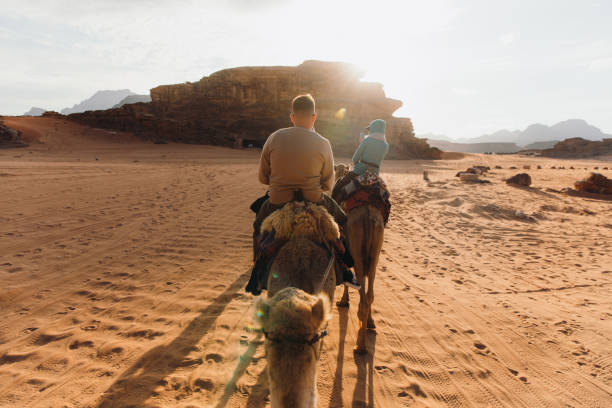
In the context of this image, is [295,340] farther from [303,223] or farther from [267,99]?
[267,99]

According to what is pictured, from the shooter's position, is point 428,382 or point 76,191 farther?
point 76,191

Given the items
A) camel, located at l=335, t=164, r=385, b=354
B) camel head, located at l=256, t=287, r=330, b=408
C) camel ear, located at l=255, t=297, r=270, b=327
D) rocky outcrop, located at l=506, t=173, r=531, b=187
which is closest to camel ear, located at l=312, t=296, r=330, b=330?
camel head, located at l=256, t=287, r=330, b=408

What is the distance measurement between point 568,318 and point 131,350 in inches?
257

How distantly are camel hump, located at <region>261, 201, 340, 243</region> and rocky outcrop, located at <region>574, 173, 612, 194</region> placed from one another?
1841cm

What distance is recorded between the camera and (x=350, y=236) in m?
3.89

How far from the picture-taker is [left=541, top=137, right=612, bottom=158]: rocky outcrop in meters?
48.4

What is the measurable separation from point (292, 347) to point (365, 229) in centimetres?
238

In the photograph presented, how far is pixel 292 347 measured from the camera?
1646mm

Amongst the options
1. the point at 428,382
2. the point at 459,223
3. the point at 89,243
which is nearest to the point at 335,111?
the point at 459,223

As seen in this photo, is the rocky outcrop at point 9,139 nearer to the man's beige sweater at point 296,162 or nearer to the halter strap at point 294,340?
the man's beige sweater at point 296,162

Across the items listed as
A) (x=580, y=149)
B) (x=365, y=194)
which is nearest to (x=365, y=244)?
(x=365, y=194)

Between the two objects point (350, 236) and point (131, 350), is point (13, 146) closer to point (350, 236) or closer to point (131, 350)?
point (131, 350)

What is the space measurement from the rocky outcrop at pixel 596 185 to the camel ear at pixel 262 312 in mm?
19448

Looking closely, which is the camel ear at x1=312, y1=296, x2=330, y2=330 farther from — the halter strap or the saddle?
the saddle
